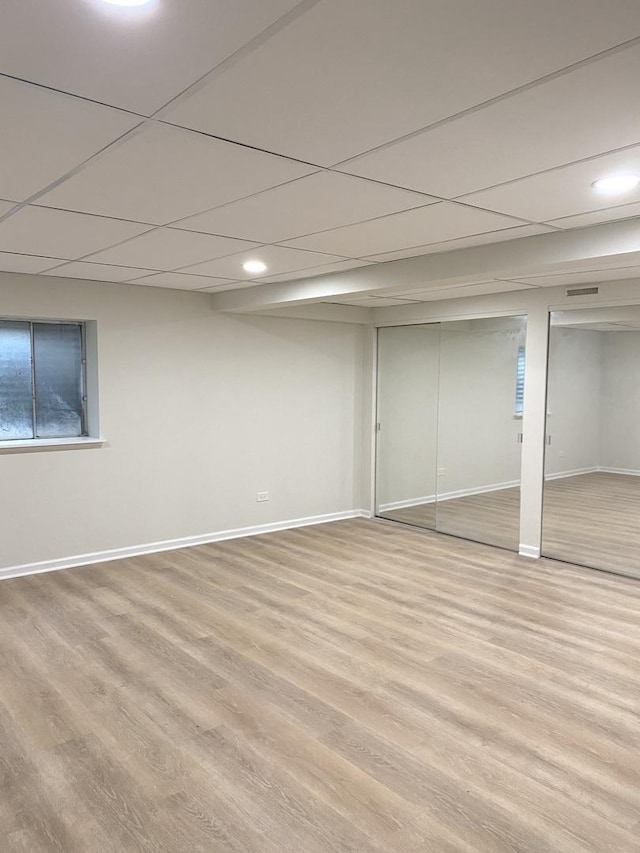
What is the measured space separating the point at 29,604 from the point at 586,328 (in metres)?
4.78

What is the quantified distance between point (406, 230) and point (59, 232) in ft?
A: 6.06

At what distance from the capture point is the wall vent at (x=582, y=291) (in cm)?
503

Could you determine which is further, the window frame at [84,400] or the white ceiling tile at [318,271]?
the window frame at [84,400]

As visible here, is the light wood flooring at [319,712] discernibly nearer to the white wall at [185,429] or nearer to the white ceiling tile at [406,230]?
the white wall at [185,429]

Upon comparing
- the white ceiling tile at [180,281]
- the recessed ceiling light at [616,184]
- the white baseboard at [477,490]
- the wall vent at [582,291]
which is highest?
the white ceiling tile at [180,281]

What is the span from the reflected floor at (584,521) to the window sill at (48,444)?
367cm

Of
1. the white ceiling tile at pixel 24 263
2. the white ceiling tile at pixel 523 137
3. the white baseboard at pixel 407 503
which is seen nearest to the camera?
the white ceiling tile at pixel 523 137

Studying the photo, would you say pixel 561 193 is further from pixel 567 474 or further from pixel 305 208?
pixel 567 474

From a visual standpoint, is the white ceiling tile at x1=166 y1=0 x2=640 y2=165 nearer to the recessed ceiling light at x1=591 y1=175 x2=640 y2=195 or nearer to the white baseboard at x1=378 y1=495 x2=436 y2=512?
the recessed ceiling light at x1=591 y1=175 x2=640 y2=195

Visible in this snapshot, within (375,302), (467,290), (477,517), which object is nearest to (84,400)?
(375,302)

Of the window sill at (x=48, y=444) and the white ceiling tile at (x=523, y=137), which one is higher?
the white ceiling tile at (x=523, y=137)

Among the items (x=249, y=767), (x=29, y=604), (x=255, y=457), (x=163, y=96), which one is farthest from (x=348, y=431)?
(x=163, y=96)

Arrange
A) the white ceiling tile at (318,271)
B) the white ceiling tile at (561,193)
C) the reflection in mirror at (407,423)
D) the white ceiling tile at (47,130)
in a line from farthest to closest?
the reflection in mirror at (407,423), the white ceiling tile at (318,271), the white ceiling tile at (561,193), the white ceiling tile at (47,130)

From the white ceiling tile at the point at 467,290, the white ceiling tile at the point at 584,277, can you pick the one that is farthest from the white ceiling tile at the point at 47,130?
the white ceiling tile at the point at 584,277
